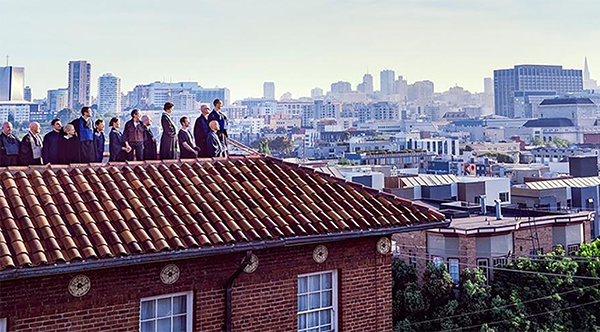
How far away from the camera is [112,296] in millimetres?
9883

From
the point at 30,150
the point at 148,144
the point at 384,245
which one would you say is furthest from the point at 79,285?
the point at 384,245

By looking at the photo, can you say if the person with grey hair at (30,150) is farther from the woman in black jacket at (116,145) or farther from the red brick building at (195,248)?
the woman in black jacket at (116,145)

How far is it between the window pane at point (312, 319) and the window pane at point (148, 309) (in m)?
2.87

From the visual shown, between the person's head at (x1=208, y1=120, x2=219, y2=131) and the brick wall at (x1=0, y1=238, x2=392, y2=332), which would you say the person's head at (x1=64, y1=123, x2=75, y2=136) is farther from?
the brick wall at (x1=0, y1=238, x2=392, y2=332)

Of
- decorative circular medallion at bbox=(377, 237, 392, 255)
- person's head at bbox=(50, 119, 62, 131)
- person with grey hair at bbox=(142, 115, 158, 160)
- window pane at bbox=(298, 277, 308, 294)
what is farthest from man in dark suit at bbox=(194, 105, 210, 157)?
decorative circular medallion at bbox=(377, 237, 392, 255)

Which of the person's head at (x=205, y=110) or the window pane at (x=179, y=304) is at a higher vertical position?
the person's head at (x=205, y=110)

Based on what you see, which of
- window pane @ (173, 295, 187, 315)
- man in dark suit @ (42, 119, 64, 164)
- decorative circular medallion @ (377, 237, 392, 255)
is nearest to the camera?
window pane @ (173, 295, 187, 315)

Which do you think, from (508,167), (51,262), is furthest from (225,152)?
(508,167)

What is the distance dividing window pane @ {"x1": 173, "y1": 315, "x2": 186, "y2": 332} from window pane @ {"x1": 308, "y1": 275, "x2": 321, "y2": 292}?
240cm

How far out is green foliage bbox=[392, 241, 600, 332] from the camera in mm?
34844

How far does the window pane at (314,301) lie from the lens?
471 inches

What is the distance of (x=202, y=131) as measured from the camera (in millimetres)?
14281

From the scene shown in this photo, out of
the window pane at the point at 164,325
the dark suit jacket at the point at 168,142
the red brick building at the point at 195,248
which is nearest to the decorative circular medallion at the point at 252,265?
the red brick building at the point at 195,248

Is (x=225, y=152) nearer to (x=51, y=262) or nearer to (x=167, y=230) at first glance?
(x=167, y=230)
